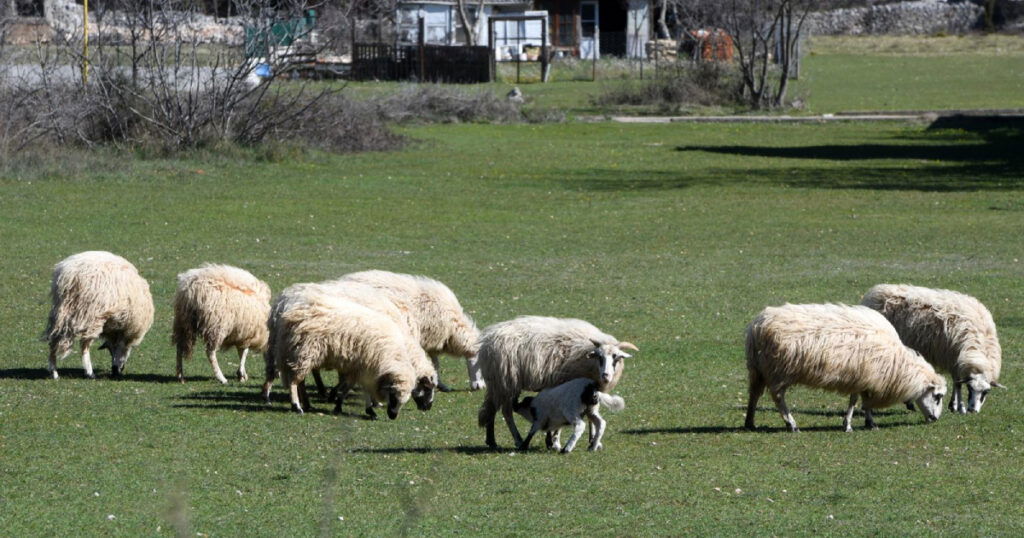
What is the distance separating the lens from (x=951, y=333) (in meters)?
11.1

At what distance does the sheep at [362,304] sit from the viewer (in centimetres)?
1045

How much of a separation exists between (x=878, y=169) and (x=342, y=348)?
24021mm

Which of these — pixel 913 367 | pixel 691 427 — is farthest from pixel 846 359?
pixel 691 427

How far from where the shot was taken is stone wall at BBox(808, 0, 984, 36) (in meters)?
96.6

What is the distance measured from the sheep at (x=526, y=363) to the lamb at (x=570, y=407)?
0.51ft

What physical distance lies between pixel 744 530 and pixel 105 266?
6952 millimetres

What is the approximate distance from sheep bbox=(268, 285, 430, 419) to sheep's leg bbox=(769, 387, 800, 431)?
2.86 metres

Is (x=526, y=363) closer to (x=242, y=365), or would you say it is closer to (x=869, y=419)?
(x=869, y=419)

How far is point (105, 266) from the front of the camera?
11773 millimetres

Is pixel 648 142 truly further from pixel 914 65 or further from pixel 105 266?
pixel 914 65

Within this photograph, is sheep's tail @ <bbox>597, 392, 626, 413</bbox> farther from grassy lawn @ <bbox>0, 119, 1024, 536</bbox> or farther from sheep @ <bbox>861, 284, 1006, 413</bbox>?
sheep @ <bbox>861, 284, 1006, 413</bbox>

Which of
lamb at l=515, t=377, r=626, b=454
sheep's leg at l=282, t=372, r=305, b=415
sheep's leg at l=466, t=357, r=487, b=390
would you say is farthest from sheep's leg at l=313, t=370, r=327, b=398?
lamb at l=515, t=377, r=626, b=454

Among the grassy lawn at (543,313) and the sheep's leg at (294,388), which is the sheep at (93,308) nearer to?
the grassy lawn at (543,313)

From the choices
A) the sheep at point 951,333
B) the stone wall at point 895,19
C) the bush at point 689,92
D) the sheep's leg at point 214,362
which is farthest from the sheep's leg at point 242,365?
the stone wall at point 895,19
